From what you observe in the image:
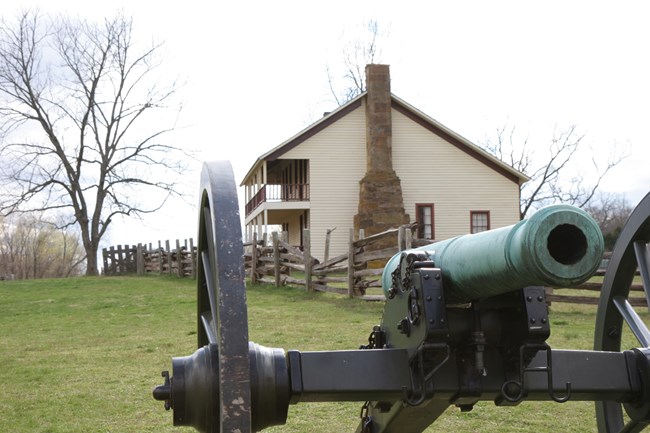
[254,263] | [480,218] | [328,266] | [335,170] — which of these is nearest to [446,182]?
[480,218]

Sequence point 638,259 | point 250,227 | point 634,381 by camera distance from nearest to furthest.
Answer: point 634,381
point 638,259
point 250,227

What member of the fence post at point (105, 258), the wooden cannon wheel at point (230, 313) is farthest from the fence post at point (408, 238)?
the fence post at point (105, 258)

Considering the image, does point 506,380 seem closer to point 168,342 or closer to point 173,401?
point 173,401

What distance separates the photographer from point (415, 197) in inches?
1261

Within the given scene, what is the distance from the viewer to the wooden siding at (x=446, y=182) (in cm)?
3194

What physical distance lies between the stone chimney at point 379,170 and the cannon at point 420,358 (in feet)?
88.0

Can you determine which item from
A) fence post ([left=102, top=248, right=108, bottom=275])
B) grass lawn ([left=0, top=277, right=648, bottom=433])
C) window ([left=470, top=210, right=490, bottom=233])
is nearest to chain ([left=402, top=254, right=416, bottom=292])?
grass lawn ([left=0, top=277, right=648, bottom=433])

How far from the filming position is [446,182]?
1280 inches

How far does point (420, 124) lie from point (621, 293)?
28.9m

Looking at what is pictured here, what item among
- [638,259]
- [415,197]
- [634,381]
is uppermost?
[415,197]

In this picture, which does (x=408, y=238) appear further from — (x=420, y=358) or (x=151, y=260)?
(x=151, y=260)

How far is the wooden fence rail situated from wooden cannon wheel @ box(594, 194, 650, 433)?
2229 centimetres

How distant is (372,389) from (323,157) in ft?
94.7

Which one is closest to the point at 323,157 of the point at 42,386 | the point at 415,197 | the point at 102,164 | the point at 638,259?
the point at 415,197
